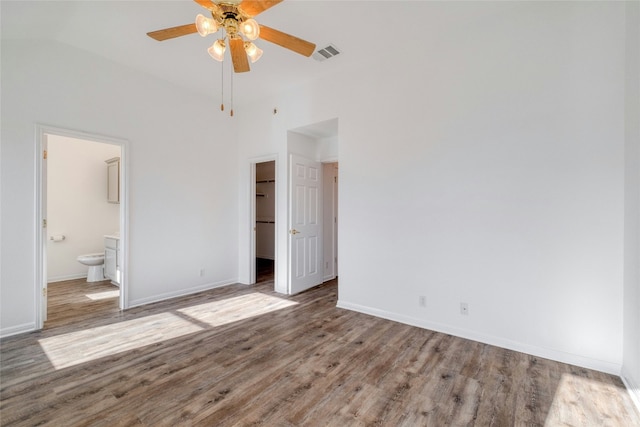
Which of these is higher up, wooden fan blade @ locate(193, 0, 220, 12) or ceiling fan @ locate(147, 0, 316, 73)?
wooden fan blade @ locate(193, 0, 220, 12)

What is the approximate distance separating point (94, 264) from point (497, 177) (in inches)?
239

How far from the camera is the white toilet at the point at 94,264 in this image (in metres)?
4.79

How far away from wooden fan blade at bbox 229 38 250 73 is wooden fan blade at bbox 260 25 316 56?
7.8 inches

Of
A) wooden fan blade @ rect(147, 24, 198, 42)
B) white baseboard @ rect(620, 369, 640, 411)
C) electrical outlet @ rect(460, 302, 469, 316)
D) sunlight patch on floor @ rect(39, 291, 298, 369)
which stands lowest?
sunlight patch on floor @ rect(39, 291, 298, 369)

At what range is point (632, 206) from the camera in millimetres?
2078

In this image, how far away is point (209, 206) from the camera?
4688 mm

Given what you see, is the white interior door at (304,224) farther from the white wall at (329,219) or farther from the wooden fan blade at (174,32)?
the wooden fan blade at (174,32)

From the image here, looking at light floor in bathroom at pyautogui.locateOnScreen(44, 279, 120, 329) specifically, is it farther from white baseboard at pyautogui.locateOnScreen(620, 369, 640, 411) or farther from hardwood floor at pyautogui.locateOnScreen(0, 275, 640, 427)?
white baseboard at pyautogui.locateOnScreen(620, 369, 640, 411)

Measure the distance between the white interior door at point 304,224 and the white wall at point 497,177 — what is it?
1.01 m

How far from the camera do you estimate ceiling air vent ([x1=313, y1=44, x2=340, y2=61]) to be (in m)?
3.22

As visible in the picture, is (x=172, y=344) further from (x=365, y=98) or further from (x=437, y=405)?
(x=365, y=98)

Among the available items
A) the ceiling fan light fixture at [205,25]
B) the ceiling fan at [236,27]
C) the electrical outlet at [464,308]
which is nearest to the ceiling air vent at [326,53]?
the ceiling fan at [236,27]

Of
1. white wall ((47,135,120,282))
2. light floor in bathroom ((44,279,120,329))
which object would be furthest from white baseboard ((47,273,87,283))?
light floor in bathroom ((44,279,120,329))

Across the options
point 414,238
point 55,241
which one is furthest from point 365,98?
point 55,241
